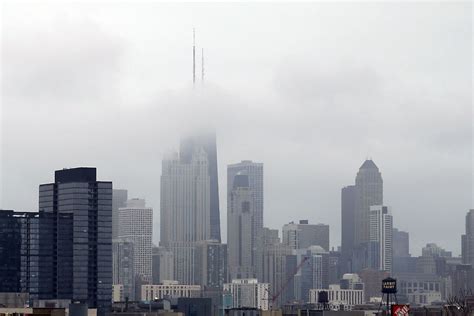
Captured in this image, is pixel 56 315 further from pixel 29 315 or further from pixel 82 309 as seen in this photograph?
pixel 82 309

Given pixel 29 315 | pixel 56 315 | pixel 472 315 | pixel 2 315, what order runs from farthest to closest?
pixel 472 315 < pixel 56 315 < pixel 29 315 < pixel 2 315

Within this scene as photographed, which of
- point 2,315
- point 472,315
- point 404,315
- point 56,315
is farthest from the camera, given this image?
point 472,315

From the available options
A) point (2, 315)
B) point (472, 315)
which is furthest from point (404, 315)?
point (472, 315)

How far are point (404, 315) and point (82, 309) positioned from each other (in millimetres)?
111619

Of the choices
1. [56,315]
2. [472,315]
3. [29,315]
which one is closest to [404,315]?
[29,315]

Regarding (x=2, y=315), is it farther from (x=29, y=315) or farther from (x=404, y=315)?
(x=404, y=315)

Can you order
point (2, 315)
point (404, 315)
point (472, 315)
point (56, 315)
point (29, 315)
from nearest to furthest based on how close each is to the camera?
point (404, 315) → point (2, 315) → point (29, 315) → point (56, 315) → point (472, 315)

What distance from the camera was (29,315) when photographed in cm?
11500

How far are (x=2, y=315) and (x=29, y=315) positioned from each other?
10.1 m

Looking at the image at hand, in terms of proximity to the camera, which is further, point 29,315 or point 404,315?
point 29,315

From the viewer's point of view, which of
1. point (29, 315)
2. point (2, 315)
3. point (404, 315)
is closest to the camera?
point (404, 315)

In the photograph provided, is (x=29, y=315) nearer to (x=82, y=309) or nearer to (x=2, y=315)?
(x=2, y=315)

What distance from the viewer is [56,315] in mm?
124188

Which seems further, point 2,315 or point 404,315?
point 2,315
